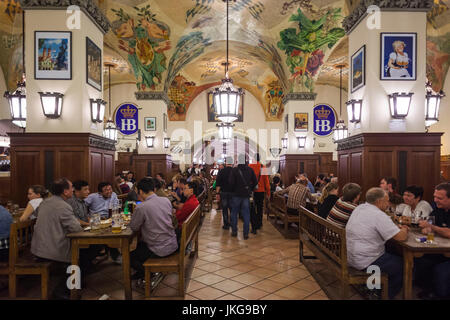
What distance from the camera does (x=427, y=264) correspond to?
3.52m

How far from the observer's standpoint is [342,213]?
3.85m

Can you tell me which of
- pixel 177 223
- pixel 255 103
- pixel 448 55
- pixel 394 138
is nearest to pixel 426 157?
pixel 394 138

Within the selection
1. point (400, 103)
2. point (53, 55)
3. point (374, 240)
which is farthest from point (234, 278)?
point (53, 55)

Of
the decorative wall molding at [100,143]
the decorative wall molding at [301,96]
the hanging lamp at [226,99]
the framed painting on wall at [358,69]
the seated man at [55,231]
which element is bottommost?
the seated man at [55,231]

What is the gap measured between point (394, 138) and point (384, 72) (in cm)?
119

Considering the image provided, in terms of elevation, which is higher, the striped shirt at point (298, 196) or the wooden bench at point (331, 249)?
the striped shirt at point (298, 196)

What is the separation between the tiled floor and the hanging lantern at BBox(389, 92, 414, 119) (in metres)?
3.04

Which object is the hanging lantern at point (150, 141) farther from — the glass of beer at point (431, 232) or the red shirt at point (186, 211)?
the glass of beer at point (431, 232)

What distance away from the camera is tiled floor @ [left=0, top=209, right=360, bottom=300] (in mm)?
3744

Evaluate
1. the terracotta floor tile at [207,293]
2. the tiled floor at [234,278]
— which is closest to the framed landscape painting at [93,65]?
the tiled floor at [234,278]

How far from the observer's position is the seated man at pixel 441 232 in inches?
127

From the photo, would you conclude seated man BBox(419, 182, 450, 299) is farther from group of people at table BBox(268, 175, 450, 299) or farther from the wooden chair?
the wooden chair

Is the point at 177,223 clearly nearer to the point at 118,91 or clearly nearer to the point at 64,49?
the point at 64,49

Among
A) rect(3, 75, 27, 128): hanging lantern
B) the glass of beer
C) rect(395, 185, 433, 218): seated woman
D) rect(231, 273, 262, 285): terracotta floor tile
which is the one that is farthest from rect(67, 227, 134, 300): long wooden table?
rect(3, 75, 27, 128): hanging lantern
